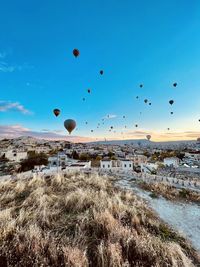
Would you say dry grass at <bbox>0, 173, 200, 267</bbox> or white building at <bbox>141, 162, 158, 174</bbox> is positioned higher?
dry grass at <bbox>0, 173, 200, 267</bbox>

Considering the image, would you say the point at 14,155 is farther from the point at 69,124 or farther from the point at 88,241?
the point at 88,241

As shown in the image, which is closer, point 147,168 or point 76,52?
point 76,52

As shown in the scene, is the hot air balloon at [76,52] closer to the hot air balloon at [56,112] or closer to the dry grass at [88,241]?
the hot air balloon at [56,112]

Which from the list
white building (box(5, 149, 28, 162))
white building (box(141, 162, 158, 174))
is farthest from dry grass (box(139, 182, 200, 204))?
white building (box(5, 149, 28, 162))

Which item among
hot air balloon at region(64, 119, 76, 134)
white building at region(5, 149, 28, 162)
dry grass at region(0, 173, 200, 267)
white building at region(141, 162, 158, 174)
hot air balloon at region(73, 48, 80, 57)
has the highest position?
hot air balloon at region(73, 48, 80, 57)

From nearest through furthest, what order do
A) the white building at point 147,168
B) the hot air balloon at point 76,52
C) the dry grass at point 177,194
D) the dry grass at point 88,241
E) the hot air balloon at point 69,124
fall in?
1. the dry grass at point 88,241
2. the dry grass at point 177,194
3. the hot air balloon at point 76,52
4. the hot air balloon at point 69,124
5. the white building at point 147,168

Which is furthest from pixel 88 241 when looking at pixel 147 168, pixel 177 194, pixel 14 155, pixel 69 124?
pixel 14 155

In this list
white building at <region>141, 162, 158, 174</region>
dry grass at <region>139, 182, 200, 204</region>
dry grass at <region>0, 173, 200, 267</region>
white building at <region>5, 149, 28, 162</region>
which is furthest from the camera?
white building at <region>5, 149, 28, 162</region>

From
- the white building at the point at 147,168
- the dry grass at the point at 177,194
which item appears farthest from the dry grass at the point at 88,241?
the white building at the point at 147,168

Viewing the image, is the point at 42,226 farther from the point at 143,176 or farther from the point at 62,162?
the point at 62,162

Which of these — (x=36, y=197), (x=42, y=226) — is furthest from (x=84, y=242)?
(x=36, y=197)

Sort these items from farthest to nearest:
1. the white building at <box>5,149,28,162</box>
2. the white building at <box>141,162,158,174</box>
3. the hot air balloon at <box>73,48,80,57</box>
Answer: the white building at <box>5,149,28,162</box>, the white building at <box>141,162,158,174</box>, the hot air balloon at <box>73,48,80,57</box>

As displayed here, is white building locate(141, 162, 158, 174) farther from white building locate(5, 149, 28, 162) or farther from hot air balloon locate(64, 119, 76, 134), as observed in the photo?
white building locate(5, 149, 28, 162)
